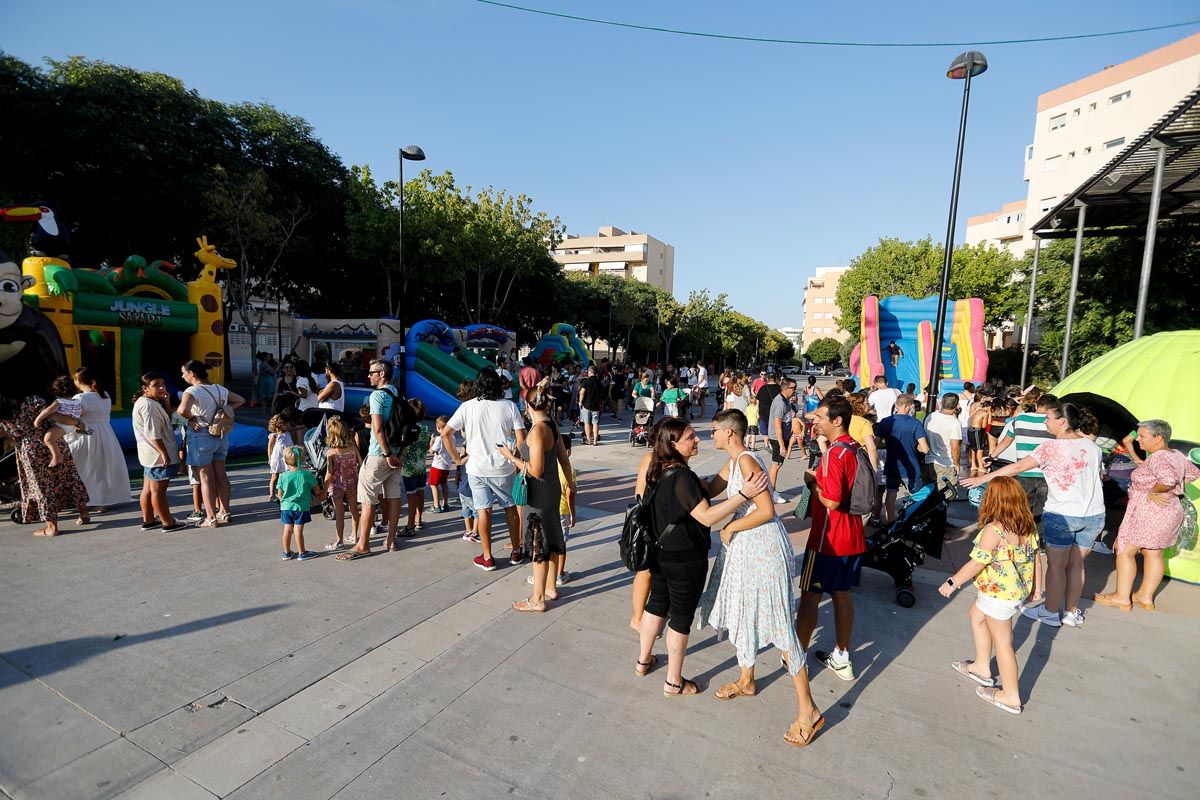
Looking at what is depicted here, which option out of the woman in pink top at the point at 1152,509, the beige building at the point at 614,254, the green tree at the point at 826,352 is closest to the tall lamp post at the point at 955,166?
the woman in pink top at the point at 1152,509

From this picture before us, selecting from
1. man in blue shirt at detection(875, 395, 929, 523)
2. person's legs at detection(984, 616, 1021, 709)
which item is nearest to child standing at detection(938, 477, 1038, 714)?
person's legs at detection(984, 616, 1021, 709)

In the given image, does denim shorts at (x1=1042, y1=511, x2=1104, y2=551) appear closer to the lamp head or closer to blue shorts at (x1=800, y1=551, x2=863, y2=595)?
blue shorts at (x1=800, y1=551, x2=863, y2=595)

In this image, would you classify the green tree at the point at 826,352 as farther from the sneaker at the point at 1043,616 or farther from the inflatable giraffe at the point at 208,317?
the sneaker at the point at 1043,616

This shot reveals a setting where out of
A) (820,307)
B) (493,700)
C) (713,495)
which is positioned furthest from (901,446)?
(820,307)

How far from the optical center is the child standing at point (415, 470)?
5.84 m

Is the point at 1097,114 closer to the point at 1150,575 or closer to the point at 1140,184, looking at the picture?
the point at 1140,184

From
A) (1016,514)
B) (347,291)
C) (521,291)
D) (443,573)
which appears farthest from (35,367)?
(521,291)

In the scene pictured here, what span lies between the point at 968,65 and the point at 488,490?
28.6ft

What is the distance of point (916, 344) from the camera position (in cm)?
1833

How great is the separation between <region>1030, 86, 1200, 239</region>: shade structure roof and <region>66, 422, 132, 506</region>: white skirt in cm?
1455

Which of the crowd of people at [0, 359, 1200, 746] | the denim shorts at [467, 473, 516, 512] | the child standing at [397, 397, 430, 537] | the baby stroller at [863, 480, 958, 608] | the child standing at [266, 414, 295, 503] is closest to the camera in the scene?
the crowd of people at [0, 359, 1200, 746]

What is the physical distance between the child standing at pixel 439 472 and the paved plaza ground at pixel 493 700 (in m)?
1.63

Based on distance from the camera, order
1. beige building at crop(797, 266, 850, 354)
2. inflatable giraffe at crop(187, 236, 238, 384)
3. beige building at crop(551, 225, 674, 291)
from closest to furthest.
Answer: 1. inflatable giraffe at crop(187, 236, 238, 384)
2. beige building at crop(551, 225, 674, 291)
3. beige building at crop(797, 266, 850, 354)

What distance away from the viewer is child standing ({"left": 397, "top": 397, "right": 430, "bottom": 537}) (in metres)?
5.84
